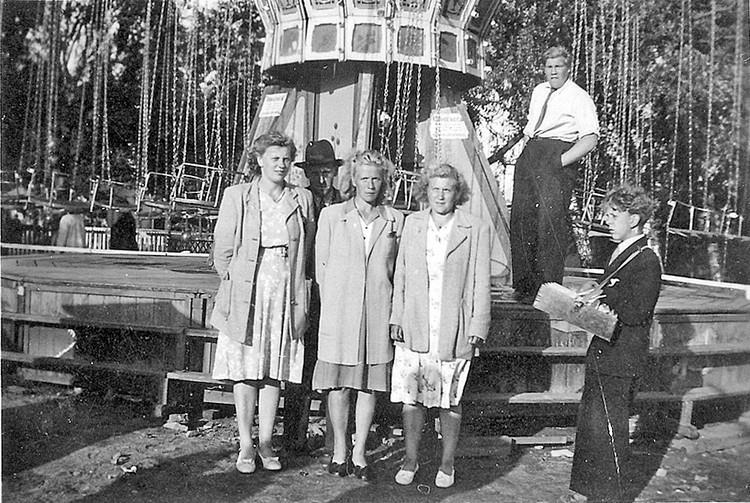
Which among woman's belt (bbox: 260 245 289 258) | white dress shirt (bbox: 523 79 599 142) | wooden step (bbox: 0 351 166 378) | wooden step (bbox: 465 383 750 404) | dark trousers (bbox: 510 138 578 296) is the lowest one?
wooden step (bbox: 0 351 166 378)

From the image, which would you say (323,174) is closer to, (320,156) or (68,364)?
(320,156)

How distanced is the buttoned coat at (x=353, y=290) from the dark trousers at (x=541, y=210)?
1.65 metres

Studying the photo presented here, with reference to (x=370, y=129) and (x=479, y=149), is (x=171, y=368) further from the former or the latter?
(x=479, y=149)

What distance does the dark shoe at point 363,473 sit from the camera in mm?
4227

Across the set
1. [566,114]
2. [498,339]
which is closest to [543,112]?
[566,114]

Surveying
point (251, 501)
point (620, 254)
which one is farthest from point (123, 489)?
point (620, 254)

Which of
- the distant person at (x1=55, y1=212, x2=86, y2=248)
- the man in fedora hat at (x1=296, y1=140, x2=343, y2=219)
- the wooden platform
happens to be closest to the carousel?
the wooden platform

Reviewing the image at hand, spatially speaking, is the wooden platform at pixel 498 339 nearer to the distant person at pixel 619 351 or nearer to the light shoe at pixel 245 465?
the light shoe at pixel 245 465

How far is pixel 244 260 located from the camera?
4180 mm

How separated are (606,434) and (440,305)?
109cm

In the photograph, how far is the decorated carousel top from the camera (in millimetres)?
6391

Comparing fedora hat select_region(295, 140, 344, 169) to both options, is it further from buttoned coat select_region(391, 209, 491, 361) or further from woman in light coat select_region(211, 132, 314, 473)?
buttoned coat select_region(391, 209, 491, 361)

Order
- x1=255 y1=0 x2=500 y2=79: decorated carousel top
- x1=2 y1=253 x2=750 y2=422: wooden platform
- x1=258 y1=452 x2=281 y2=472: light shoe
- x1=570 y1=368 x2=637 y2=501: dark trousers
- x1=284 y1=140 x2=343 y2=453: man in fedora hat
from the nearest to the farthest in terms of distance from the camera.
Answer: x1=570 y1=368 x2=637 y2=501: dark trousers < x1=258 y1=452 x2=281 y2=472: light shoe < x1=284 y1=140 x2=343 y2=453: man in fedora hat < x1=2 y1=253 x2=750 y2=422: wooden platform < x1=255 y1=0 x2=500 y2=79: decorated carousel top

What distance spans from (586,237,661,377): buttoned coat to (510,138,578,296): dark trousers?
1.60m
